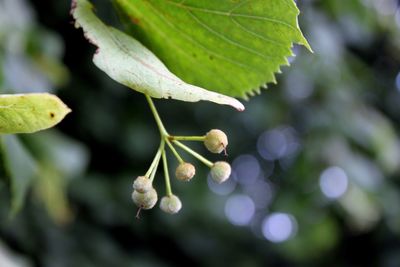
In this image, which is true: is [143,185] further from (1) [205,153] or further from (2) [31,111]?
(1) [205,153]

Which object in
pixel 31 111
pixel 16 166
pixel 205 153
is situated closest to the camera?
pixel 31 111

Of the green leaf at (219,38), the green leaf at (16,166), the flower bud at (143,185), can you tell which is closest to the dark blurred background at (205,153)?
the green leaf at (16,166)

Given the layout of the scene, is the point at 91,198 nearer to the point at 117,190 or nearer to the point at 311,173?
the point at 117,190

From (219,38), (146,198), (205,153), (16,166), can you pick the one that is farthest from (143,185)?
(205,153)

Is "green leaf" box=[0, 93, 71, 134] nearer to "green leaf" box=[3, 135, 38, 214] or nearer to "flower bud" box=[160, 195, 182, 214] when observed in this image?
"flower bud" box=[160, 195, 182, 214]

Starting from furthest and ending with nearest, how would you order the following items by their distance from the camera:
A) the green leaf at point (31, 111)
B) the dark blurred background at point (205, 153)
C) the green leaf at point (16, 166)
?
the dark blurred background at point (205, 153)
the green leaf at point (16, 166)
the green leaf at point (31, 111)

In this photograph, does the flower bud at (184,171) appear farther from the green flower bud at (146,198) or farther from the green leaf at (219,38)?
the green leaf at (219,38)

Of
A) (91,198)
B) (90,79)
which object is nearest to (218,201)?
(91,198)
